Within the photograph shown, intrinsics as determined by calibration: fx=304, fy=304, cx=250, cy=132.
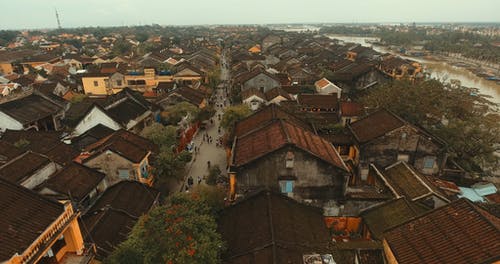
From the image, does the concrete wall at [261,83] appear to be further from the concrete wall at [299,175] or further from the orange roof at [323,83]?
the concrete wall at [299,175]

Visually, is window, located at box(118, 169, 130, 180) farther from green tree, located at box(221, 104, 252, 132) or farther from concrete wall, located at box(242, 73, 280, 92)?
concrete wall, located at box(242, 73, 280, 92)

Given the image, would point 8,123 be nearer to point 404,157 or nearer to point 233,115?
point 233,115

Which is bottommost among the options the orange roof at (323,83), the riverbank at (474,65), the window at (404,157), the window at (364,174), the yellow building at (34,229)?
the riverbank at (474,65)

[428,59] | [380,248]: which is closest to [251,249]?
[380,248]

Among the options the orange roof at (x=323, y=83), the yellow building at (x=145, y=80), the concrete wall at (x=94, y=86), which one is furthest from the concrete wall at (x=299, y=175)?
the concrete wall at (x=94, y=86)

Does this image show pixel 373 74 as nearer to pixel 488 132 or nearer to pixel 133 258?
pixel 488 132

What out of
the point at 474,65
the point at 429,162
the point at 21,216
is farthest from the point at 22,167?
the point at 474,65
